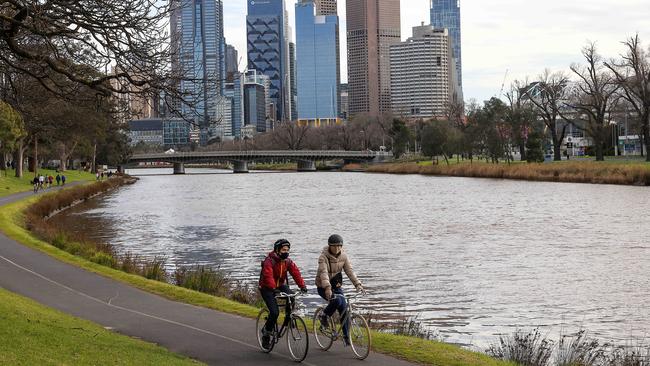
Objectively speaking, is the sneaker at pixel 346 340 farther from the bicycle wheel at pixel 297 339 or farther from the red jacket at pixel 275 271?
the red jacket at pixel 275 271

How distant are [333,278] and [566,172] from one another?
79.9 metres

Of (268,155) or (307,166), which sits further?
(307,166)

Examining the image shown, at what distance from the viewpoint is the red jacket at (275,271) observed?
44.1ft

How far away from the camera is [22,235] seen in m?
34.0

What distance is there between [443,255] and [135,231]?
20.6 m

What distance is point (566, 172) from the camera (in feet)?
292

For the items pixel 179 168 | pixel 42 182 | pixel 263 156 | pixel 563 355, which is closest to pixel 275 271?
pixel 563 355

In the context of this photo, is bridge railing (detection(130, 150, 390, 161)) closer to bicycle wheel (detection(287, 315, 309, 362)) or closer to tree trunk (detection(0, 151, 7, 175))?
tree trunk (detection(0, 151, 7, 175))

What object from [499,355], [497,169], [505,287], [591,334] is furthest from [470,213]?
[497,169]

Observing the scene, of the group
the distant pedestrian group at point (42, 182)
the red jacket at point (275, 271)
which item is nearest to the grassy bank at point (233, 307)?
the red jacket at point (275, 271)

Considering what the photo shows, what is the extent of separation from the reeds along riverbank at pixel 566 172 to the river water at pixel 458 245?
318 cm

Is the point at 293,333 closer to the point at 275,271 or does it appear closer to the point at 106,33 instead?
the point at 275,271

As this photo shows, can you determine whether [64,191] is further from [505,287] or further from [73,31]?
[73,31]

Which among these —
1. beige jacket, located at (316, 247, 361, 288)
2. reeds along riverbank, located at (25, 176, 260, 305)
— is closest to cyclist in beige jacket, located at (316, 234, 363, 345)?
beige jacket, located at (316, 247, 361, 288)
